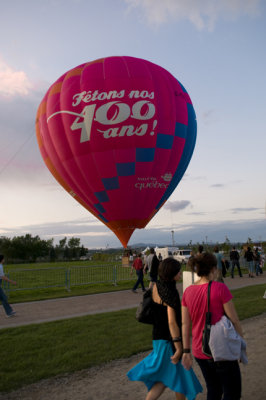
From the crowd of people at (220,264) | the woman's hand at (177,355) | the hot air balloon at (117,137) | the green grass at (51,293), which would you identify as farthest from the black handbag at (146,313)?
the hot air balloon at (117,137)

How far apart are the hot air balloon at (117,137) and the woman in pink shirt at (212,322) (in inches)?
508

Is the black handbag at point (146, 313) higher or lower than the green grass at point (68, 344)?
higher

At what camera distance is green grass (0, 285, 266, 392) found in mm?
5880

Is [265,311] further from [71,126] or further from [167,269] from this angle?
[71,126]

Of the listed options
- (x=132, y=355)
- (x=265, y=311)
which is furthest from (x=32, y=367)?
(x=265, y=311)

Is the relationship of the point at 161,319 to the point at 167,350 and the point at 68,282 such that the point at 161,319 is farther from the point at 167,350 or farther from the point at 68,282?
the point at 68,282

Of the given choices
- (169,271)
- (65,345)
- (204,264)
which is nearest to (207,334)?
(204,264)

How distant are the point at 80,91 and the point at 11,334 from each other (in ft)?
39.3

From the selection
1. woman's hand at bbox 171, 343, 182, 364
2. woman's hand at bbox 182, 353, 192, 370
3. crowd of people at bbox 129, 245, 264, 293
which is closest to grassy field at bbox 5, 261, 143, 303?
crowd of people at bbox 129, 245, 264, 293

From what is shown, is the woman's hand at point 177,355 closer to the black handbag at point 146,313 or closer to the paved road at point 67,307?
the black handbag at point 146,313

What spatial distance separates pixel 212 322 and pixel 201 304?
0.20m

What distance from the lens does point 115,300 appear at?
12875 millimetres

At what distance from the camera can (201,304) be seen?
3471mm

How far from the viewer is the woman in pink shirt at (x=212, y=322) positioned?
334 cm
